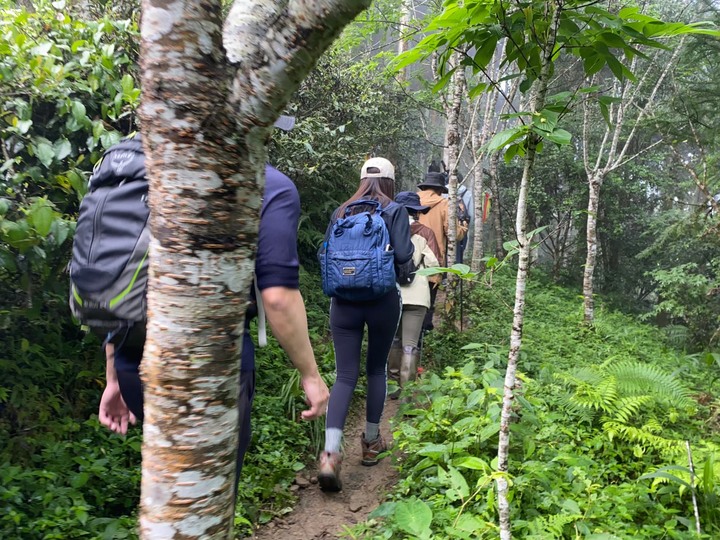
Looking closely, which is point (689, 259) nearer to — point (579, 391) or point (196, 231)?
point (579, 391)

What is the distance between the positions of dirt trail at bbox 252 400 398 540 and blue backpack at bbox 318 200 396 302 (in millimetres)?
1340

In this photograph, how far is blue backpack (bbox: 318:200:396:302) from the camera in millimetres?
3160

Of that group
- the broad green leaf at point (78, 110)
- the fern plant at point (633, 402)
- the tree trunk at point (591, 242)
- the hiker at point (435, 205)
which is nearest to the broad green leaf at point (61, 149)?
the broad green leaf at point (78, 110)

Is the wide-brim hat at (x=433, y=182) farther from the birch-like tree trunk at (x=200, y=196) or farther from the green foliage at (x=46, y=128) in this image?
the birch-like tree trunk at (x=200, y=196)

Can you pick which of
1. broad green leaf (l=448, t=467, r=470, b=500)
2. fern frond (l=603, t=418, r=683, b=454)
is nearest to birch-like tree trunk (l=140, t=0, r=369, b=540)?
broad green leaf (l=448, t=467, r=470, b=500)

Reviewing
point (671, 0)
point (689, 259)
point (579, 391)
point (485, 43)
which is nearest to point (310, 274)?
point (579, 391)

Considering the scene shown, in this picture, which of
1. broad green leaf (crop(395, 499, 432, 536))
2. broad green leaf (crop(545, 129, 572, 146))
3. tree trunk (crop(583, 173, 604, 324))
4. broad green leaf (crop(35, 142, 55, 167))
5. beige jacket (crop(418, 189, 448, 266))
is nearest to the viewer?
broad green leaf (crop(545, 129, 572, 146))

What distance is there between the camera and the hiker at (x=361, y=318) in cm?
321

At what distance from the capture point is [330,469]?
3168mm

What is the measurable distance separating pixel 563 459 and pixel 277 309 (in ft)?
7.40

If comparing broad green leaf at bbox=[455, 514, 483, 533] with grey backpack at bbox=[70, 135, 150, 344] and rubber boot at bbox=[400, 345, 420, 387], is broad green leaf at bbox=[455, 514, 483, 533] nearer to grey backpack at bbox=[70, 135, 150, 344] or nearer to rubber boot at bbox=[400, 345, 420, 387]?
grey backpack at bbox=[70, 135, 150, 344]

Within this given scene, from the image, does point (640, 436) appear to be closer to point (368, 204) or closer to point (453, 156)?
point (368, 204)

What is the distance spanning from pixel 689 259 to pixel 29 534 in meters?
13.1

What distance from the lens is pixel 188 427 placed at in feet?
3.56
